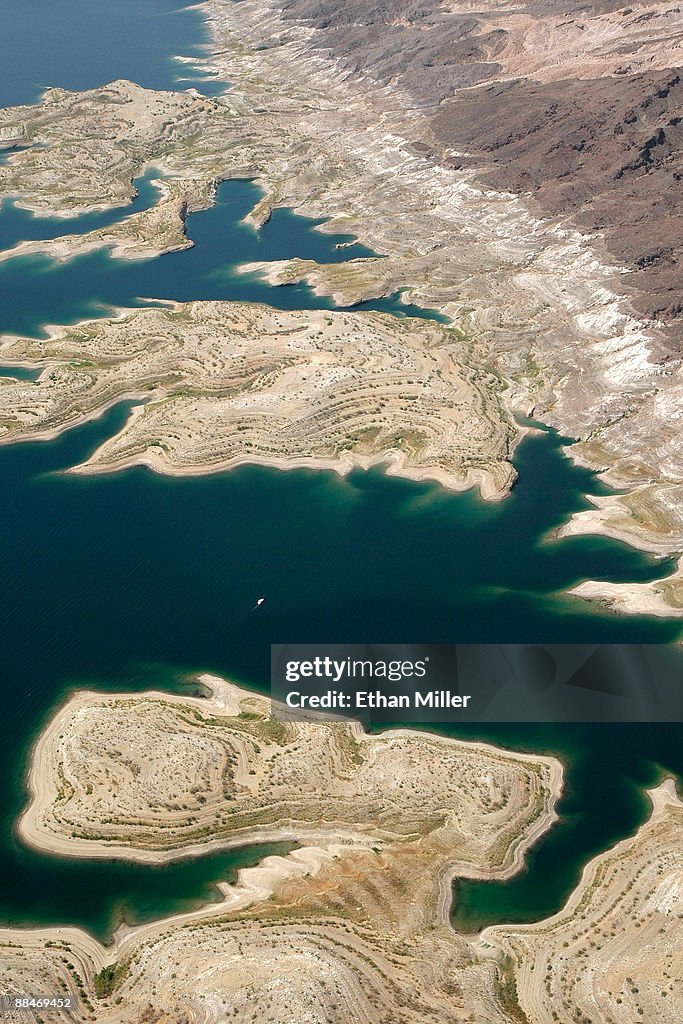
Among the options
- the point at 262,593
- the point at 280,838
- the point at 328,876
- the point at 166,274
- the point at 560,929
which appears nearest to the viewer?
the point at 560,929

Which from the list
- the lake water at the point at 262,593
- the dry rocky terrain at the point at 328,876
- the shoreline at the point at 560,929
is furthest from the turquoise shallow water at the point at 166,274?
the shoreline at the point at 560,929

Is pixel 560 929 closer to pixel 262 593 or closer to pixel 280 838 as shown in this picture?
pixel 280 838

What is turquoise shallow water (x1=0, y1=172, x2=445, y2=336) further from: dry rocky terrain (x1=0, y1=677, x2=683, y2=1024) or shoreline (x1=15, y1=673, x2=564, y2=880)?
dry rocky terrain (x1=0, y1=677, x2=683, y2=1024)

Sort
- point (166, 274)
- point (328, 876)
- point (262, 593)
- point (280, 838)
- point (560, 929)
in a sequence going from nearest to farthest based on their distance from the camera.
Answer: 1. point (560, 929)
2. point (328, 876)
3. point (280, 838)
4. point (262, 593)
5. point (166, 274)

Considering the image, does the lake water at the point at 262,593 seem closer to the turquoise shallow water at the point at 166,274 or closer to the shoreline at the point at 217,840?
the shoreline at the point at 217,840

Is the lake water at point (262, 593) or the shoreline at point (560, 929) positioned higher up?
the lake water at point (262, 593)

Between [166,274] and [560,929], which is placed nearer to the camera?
[560,929]

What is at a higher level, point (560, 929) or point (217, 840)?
point (217, 840)

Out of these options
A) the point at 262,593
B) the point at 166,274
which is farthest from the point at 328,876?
the point at 166,274

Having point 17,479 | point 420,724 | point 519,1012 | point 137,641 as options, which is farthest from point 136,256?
point 519,1012
